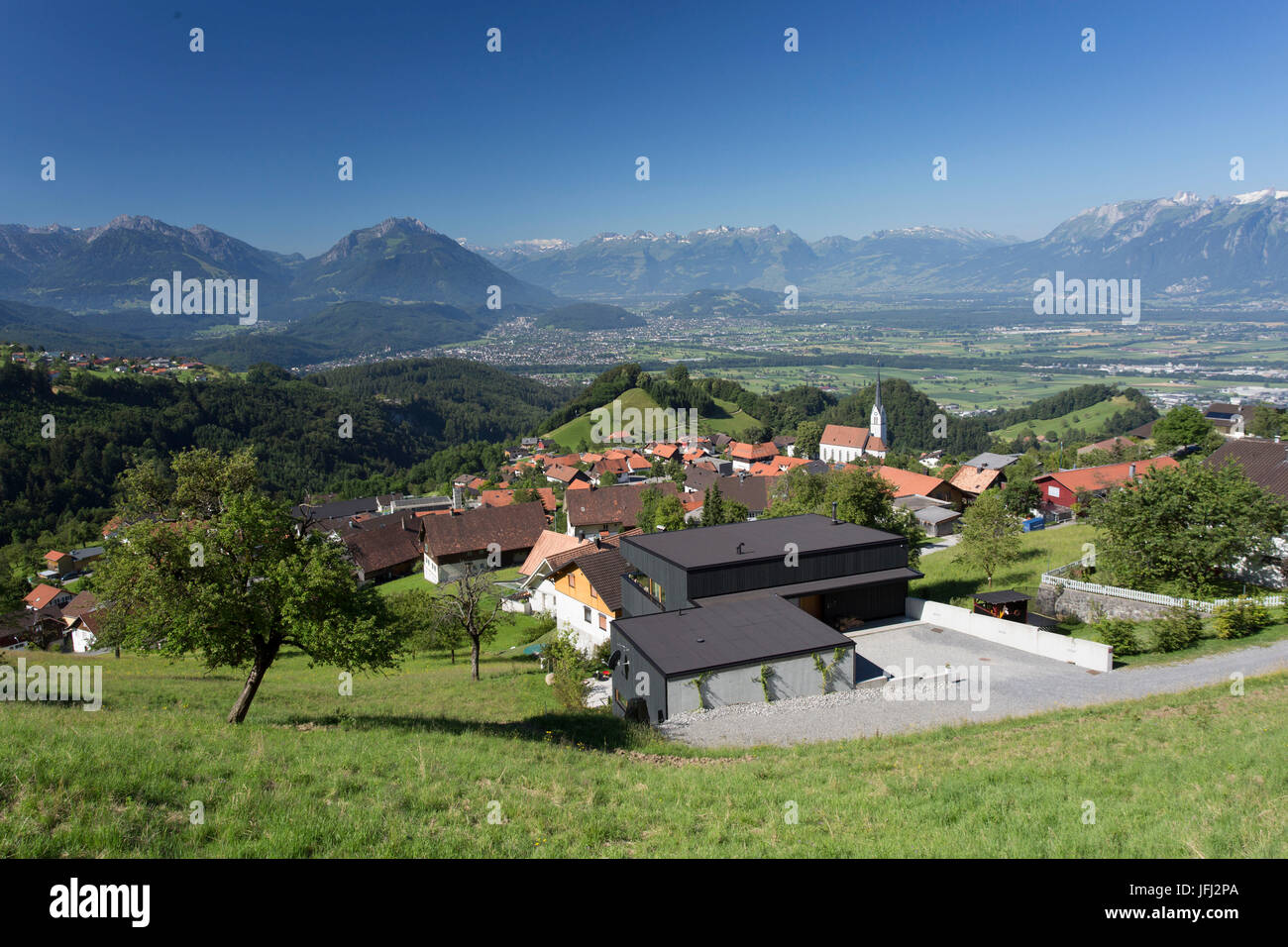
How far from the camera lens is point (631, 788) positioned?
1029cm

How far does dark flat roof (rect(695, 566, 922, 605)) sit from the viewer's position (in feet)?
85.1

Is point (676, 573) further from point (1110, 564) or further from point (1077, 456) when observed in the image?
point (1077, 456)

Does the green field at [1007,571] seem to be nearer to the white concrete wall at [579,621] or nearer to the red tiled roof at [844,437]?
the white concrete wall at [579,621]

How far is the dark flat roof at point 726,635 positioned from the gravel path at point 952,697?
4.59ft

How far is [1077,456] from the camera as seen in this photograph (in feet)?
227

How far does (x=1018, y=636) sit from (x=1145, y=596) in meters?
4.83

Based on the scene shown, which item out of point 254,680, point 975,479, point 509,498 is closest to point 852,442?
point 975,479

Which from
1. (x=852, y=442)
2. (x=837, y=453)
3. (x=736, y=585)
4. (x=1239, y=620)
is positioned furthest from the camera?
(x=837, y=453)

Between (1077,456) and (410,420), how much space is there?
507 ft

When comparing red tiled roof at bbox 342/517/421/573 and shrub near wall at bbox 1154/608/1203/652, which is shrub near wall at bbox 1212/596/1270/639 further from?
red tiled roof at bbox 342/517/421/573

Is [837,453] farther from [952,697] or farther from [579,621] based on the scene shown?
[952,697]

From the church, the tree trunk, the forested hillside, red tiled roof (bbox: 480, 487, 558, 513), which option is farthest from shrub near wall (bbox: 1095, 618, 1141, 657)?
the church

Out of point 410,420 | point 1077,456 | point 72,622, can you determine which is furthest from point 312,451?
point 1077,456

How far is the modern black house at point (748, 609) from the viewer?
1939 cm
